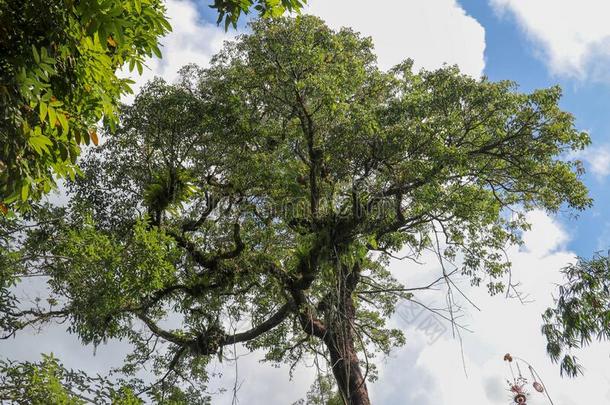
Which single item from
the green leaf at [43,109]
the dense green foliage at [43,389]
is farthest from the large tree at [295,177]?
the green leaf at [43,109]

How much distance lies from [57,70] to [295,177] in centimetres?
491

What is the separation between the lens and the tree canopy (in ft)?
7.99

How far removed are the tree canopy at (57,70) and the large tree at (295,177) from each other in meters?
3.30

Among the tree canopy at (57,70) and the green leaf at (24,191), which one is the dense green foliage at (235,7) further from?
the green leaf at (24,191)

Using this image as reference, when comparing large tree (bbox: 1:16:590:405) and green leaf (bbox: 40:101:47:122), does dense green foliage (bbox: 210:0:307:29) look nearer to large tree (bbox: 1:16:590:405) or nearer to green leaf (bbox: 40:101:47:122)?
green leaf (bbox: 40:101:47:122)

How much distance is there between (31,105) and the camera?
2.46m

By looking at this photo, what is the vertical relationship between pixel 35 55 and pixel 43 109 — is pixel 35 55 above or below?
above

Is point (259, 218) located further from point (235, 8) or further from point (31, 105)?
point (31, 105)

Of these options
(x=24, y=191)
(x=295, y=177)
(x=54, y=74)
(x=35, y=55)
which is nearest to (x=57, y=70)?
(x=54, y=74)

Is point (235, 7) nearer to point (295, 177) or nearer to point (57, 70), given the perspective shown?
point (57, 70)

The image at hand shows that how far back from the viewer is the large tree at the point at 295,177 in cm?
696

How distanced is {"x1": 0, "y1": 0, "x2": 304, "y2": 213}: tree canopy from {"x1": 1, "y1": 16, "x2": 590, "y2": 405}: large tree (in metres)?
3.30

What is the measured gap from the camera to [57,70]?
9.26ft

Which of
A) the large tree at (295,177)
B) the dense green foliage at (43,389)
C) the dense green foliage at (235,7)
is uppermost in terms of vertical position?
the large tree at (295,177)
